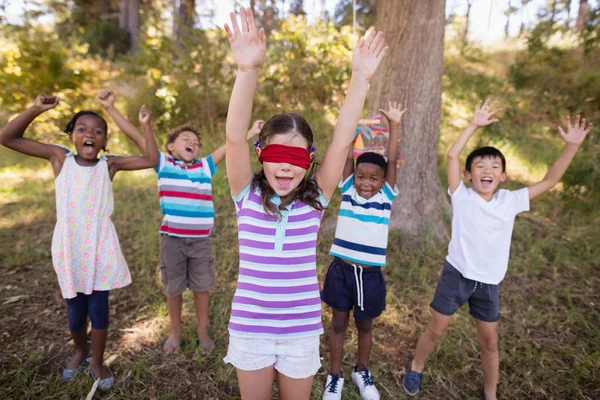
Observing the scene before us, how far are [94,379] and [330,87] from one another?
6109 millimetres

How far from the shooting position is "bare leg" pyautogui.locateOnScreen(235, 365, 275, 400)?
1.68 metres

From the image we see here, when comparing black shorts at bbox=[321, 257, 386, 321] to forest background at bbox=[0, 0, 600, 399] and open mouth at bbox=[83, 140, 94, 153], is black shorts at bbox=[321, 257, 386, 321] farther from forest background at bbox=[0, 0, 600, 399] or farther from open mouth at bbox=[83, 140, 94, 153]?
open mouth at bbox=[83, 140, 94, 153]

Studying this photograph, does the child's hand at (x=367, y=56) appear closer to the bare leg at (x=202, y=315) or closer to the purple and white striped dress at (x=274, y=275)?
the purple and white striped dress at (x=274, y=275)

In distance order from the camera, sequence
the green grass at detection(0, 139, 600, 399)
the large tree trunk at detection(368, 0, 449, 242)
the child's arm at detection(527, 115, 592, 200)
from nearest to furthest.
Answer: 1. the child's arm at detection(527, 115, 592, 200)
2. the green grass at detection(0, 139, 600, 399)
3. the large tree trunk at detection(368, 0, 449, 242)

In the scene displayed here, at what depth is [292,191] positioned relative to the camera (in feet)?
5.73

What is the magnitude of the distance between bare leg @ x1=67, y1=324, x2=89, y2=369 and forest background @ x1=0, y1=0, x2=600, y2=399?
13cm

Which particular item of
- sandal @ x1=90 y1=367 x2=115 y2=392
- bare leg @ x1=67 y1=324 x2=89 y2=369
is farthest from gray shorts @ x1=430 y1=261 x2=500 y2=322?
bare leg @ x1=67 y1=324 x2=89 y2=369

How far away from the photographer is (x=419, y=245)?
4.26 m

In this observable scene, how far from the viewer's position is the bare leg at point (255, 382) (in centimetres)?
168

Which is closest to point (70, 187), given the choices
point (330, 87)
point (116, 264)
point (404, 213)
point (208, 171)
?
point (116, 264)

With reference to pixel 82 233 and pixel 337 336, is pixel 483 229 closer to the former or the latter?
pixel 337 336

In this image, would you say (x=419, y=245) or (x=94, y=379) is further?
(x=419, y=245)

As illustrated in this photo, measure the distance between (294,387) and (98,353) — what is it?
155 cm

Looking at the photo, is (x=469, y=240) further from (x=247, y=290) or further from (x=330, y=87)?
(x=330, y=87)
